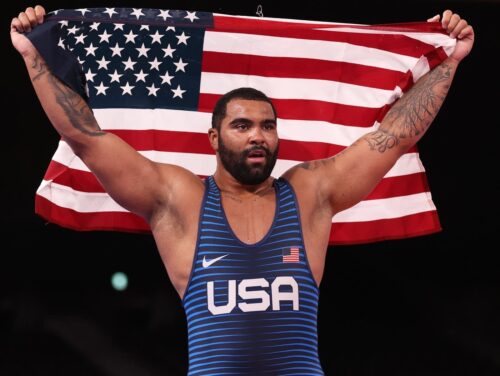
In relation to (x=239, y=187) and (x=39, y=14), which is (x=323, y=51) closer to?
(x=239, y=187)

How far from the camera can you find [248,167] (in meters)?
3.16

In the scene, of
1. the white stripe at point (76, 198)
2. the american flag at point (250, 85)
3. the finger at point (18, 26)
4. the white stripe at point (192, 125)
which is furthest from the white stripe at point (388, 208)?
the finger at point (18, 26)

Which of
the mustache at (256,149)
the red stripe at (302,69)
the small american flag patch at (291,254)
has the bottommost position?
the small american flag patch at (291,254)

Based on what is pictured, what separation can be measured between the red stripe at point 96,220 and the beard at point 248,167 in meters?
0.60

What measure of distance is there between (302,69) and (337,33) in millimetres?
210

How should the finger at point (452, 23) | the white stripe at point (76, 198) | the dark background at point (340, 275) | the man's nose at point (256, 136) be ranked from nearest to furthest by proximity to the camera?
the man's nose at point (256, 136) < the finger at point (452, 23) < the white stripe at point (76, 198) < the dark background at point (340, 275)

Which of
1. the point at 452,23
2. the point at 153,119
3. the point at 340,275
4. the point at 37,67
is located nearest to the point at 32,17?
the point at 37,67

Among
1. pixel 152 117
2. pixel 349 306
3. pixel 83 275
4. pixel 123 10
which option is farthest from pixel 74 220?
pixel 349 306

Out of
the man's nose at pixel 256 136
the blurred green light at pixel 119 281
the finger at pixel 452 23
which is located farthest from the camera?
the blurred green light at pixel 119 281

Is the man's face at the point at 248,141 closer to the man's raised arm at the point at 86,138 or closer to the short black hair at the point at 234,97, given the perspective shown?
the short black hair at the point at 234,97

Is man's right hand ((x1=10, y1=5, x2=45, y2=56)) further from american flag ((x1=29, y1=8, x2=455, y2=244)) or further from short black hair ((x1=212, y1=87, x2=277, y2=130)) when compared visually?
short black hair ((x1=212, y1=87, x2=277, y2=130))

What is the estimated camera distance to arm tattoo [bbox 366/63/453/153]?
331 cm

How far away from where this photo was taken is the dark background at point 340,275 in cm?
466

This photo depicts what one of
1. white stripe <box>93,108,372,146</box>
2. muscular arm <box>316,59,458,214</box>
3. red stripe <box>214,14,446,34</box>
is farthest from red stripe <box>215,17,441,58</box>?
white stripe <box>93,108,372,146</box>
